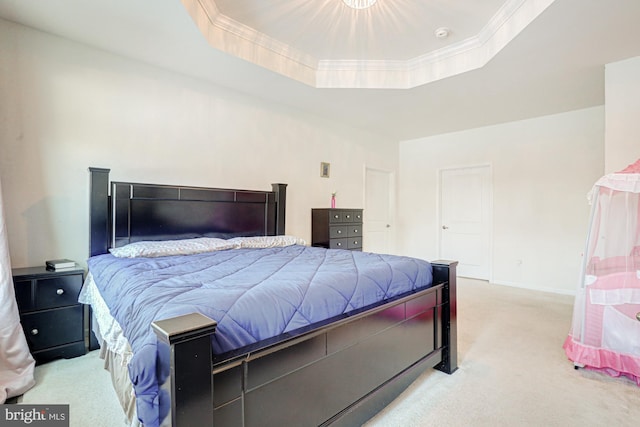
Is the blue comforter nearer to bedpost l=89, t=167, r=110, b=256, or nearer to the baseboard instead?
bedpost l=89, t=167, r=110, b=256

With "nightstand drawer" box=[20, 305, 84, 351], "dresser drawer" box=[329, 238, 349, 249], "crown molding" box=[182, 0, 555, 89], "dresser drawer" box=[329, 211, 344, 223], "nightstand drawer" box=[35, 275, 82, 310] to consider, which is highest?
"crown molding" box=[182, 0, 555, 89]

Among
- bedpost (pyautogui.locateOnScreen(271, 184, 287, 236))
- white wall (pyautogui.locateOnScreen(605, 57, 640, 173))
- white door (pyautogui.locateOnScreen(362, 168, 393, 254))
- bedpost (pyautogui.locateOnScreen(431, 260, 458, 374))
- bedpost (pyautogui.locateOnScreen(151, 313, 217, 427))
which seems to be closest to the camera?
bedpost (pyautogui.locateOnScreen(151, 313, 217, 427))

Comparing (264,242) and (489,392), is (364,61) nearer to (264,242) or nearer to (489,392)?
(264,242)

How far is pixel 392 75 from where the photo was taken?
142 inches

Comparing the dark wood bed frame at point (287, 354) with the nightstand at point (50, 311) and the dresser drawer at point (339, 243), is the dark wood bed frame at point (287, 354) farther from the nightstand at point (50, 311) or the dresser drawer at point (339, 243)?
the dresser drawer at point (339, 243)

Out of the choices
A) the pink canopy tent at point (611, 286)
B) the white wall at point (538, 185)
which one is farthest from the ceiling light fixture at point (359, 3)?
the white wall at point (538, 185)

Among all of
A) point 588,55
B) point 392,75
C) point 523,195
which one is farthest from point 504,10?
point 523,195

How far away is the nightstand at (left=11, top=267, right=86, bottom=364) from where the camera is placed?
7.30 feet

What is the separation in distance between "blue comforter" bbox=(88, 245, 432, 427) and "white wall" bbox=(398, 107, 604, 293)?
10.7 feet

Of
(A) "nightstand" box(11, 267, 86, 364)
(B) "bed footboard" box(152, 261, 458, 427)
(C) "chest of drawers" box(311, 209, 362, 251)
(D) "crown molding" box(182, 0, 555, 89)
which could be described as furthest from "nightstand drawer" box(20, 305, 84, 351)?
(C) "chest of drawers" box(311, 209, 362, 251)

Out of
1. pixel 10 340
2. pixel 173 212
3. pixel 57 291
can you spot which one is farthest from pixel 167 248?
pixel 10 340

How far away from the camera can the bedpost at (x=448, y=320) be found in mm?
2217

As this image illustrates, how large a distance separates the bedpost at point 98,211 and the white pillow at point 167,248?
0.14 m

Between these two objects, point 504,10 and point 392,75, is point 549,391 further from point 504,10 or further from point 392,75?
point 392,75
